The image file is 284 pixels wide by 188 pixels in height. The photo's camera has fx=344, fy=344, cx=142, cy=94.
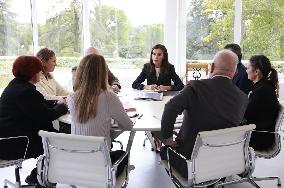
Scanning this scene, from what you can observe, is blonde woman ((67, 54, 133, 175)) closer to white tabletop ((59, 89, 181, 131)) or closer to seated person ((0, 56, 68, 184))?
white tabletop ((59, 89, 181, 131))

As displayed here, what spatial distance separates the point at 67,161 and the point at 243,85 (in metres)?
2.34

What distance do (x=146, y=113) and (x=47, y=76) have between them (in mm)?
1328

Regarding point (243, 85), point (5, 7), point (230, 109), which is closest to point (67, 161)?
point (230, 109)

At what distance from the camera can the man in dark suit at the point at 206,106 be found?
211cm

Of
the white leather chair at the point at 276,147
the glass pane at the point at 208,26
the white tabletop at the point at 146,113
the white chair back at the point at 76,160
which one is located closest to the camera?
the white chair back at the point at 76,160

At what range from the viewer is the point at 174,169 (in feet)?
7.50

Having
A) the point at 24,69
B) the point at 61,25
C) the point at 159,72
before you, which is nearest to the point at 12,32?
the point at 61,25

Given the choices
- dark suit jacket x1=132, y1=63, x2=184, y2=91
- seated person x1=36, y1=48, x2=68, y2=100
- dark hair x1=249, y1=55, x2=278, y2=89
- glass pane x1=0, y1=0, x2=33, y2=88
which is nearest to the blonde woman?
seated person x1=36, y1=48, x2=68, y2=100

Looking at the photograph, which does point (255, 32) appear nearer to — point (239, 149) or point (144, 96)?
point (144, 96)

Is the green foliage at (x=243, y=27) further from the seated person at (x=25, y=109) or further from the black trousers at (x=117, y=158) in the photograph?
the black trousers at (x=117, y=158)

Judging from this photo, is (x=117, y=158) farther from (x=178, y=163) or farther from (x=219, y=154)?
(x=219, y=154)

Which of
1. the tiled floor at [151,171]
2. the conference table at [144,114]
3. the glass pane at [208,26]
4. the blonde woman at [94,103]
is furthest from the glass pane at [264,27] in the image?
the blonde woman at [94,103]

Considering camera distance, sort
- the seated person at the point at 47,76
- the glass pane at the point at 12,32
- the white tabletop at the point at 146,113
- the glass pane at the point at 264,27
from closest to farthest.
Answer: the white tabletop at the point at 146,113 → the seated person at the point at 47,76 → the glass pane at the point at 12,32 → the glass pane at the point at 264,27

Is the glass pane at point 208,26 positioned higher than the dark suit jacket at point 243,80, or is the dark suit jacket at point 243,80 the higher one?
the glass pane at point 208,26
